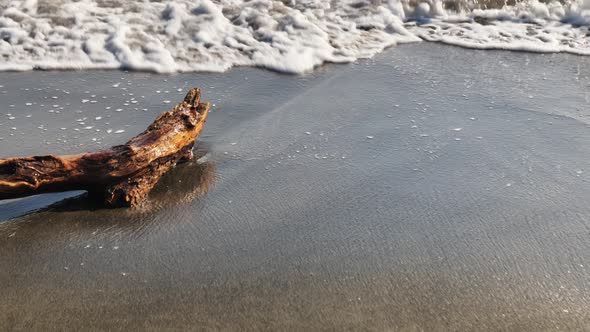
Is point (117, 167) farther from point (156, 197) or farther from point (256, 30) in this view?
point (256, 30)

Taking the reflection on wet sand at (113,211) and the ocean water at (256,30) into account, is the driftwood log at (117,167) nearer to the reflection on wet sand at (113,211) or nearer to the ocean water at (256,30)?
the reflection on wet sand at (113,211)

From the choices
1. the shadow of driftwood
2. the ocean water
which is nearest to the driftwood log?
the shadow of driftwood

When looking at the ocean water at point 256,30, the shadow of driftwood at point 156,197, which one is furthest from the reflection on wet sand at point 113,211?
the ocean water at point 256,30

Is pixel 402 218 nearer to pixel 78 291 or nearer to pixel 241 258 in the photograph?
pixel 241 258

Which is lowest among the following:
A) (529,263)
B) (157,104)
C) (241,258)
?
(529,263)

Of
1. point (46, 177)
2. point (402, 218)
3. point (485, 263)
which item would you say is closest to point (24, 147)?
point (46, 177)

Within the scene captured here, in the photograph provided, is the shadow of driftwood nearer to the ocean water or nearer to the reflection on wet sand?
the reflection on wet sand
